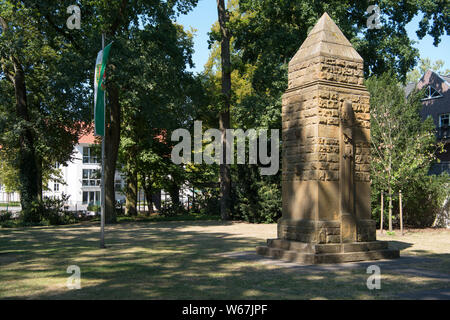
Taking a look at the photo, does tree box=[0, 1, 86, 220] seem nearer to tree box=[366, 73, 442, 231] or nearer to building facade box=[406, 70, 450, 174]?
tree box=[366, 73, 442, 231]

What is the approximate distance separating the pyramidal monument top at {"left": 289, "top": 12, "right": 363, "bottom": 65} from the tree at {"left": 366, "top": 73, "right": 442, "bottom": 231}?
775cm

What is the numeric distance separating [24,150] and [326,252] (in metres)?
20.4

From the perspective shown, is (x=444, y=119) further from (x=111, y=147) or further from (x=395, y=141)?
(x=111, y=147)

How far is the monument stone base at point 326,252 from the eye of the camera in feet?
35.0

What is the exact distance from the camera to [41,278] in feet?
28.6

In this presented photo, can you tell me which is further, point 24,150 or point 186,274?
point 24,150

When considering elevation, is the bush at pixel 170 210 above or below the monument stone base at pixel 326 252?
below

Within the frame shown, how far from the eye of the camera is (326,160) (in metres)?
11.4

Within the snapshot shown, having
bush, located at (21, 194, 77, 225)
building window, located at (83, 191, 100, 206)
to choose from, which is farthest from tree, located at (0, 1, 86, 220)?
building window, located at (83, 191, 100, 206)

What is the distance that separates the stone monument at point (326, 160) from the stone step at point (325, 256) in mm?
23

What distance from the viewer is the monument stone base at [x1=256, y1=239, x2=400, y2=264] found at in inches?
420

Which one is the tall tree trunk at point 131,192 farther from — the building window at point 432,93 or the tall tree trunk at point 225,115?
the building window at point 432,93

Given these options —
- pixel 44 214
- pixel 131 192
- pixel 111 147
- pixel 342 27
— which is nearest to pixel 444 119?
pixel 342 27

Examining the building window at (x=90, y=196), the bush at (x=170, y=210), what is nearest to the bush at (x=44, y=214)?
the bush at (x=170, y=210)
